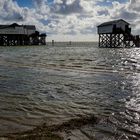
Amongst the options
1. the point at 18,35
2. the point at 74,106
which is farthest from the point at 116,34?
the point at 74,106

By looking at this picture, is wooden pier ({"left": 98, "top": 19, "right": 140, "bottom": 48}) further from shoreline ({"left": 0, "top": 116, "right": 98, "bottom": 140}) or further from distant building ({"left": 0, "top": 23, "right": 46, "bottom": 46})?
shoreline ({"left": 0, "top": 116, "right": 98, "bottom": 140})

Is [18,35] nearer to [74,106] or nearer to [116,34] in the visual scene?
[116,34]

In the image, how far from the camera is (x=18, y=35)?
8338 centimetres

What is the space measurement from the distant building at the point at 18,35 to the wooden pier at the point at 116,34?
25.1m

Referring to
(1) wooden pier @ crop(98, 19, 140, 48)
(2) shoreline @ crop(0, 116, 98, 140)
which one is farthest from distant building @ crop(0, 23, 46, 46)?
(2) shoreline @ crop(0, 116, 98, 140)

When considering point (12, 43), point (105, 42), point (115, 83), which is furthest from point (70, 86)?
point (12, 43)

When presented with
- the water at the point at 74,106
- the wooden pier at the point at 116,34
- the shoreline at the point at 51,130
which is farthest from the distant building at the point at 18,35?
the shoreline at the point at 51,130

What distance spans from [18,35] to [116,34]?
3084 centimetres

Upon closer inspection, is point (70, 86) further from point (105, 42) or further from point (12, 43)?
point (12, 43)

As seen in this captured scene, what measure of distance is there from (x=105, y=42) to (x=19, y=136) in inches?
2707

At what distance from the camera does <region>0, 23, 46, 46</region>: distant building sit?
80.5 metres

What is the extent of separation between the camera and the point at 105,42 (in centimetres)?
7325

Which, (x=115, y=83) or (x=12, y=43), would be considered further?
(x=12, y=43)

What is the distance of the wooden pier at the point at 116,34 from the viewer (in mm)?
63000
